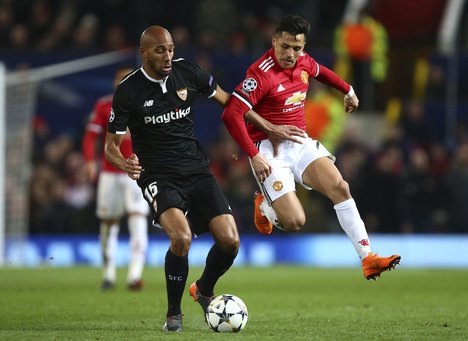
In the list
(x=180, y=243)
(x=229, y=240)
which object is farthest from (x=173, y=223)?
(x=229, y=240)

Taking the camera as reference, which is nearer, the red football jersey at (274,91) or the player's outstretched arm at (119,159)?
the player's outstretched arm at (119,159)

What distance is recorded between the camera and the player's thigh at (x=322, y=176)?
Result: 9203mm

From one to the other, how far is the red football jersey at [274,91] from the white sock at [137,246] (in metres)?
3.38

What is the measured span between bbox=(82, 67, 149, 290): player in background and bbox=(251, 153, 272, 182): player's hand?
148 inches

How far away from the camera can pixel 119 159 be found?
839 centimetres

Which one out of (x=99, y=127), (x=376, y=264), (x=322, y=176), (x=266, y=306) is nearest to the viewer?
(x=376, y=264)

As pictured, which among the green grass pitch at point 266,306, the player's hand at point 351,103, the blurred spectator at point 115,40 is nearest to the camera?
the green grass pitch at point 266,306

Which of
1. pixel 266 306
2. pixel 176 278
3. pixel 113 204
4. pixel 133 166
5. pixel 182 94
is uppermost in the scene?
pixel 182 94

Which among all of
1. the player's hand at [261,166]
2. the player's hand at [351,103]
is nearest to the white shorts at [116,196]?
the player's hand at [351,103]

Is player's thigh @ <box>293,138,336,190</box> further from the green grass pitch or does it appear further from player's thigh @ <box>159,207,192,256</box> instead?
player's thigh @ <box>159,207,192,256</box>

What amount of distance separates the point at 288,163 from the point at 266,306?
1.73 meters

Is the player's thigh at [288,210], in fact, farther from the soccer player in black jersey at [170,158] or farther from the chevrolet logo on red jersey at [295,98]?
the soccer player in black jersey at [170,158]

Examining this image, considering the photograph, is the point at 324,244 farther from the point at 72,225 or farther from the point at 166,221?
the point at 166,221

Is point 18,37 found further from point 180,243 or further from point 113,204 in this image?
point 180,243
